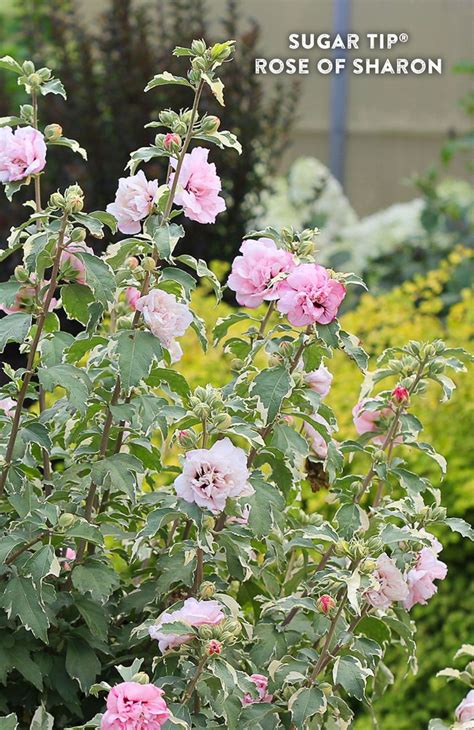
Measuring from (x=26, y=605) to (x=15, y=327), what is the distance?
36 cm

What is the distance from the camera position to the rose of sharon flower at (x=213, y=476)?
143 centimetres

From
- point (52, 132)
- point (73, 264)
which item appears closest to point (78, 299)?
point (73, 264)

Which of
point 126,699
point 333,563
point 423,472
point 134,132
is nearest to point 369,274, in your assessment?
point 134,132

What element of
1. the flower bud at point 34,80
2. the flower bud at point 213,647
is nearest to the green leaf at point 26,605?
the flower bud at point 213,647

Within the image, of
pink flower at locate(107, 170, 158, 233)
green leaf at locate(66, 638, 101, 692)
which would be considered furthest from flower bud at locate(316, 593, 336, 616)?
pink flower at locate(107, 170, 158, 233)

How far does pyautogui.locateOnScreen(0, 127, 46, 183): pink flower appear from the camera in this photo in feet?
5.29

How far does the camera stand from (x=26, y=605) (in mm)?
1519

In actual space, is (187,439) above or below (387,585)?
above

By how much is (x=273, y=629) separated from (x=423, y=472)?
5.14ft

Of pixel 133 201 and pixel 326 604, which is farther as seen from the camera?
pixel 133 201

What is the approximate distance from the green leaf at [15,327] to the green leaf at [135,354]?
0.12m

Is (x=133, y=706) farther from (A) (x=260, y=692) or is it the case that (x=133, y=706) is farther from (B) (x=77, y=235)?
(B) (x=77, y=235)

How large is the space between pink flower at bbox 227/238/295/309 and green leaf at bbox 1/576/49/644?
471 millimetres

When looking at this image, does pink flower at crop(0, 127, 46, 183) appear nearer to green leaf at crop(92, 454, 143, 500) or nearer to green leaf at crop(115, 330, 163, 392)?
green leaf at crop(115, 330, 163, 392)
